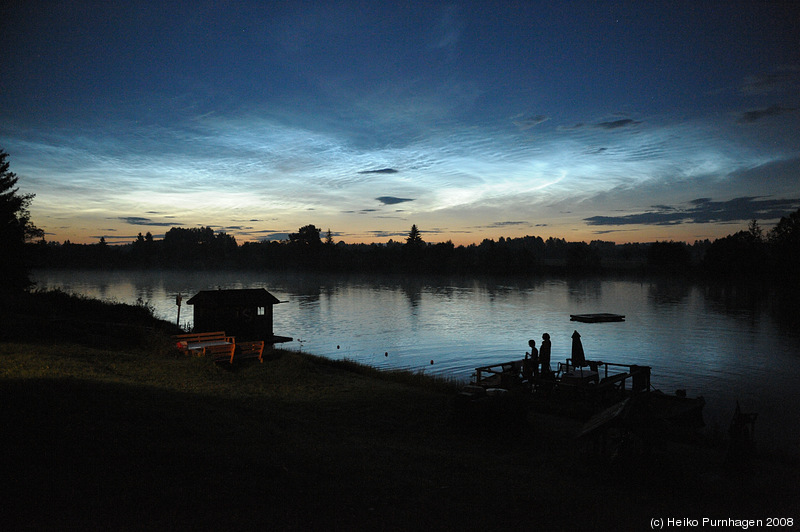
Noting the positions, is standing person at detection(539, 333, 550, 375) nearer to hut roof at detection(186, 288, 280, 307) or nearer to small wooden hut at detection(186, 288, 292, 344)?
hut roof at detection(186, 288, 280, 307)

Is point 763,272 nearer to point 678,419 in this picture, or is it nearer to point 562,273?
point 562,273

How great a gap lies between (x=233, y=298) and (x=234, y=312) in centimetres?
96

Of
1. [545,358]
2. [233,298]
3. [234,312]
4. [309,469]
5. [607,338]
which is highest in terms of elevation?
[233,298]

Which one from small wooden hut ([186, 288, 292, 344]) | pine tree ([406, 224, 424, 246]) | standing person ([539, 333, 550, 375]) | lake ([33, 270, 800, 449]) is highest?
pine tree ([406, 224, 424, 246])

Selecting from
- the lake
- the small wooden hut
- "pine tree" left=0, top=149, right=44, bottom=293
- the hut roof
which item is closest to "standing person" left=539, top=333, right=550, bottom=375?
the lake

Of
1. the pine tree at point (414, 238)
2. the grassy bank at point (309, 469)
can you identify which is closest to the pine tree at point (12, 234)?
the grassy bank at point (309, 469)

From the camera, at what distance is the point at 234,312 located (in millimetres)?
30625

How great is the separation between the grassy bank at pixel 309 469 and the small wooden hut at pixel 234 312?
15174mm

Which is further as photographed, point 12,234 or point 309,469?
point 12,234

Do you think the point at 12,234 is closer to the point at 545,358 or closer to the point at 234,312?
the point at 234,312

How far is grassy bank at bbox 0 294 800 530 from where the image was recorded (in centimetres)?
654

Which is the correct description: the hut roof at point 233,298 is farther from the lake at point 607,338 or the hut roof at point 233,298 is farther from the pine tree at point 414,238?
the pine tree at point 414,238

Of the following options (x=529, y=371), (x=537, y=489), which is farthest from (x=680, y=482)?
(x=529, y=371)

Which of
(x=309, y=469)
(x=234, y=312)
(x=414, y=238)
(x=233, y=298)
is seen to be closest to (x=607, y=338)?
(x=234, y=312)
